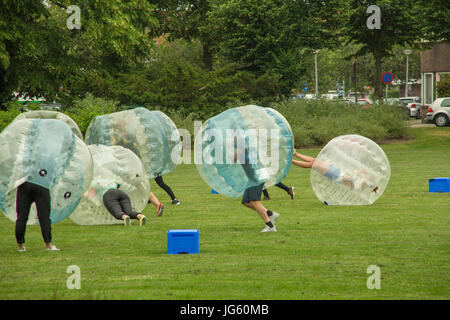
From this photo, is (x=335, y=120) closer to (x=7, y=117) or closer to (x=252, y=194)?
(x=7, y=117)

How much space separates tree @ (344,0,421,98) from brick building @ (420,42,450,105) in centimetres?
1133

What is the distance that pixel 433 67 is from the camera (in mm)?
50062

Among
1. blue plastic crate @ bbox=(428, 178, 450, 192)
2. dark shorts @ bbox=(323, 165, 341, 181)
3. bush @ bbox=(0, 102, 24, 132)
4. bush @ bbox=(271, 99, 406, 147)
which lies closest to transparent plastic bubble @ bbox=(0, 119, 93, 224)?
dark shorts @ bbox=(323, 165, 341, 181)

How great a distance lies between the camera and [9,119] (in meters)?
23.5

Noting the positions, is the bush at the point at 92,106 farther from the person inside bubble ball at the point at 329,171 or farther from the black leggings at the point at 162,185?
the person inside bubble ball at the point at 329,171

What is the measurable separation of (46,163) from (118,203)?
114 inches

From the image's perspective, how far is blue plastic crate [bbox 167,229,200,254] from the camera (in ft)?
31.1

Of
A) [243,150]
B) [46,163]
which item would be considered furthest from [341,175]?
[46,163]

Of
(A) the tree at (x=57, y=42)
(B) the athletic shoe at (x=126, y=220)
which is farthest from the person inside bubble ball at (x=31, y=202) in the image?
(A) the tree at (x=57, y=42)

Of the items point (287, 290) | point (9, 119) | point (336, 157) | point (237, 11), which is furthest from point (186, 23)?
point (287, 290)

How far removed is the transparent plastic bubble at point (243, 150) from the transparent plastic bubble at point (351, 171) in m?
2.55

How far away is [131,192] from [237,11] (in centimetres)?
2541

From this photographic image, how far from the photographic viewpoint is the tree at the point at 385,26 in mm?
36531
